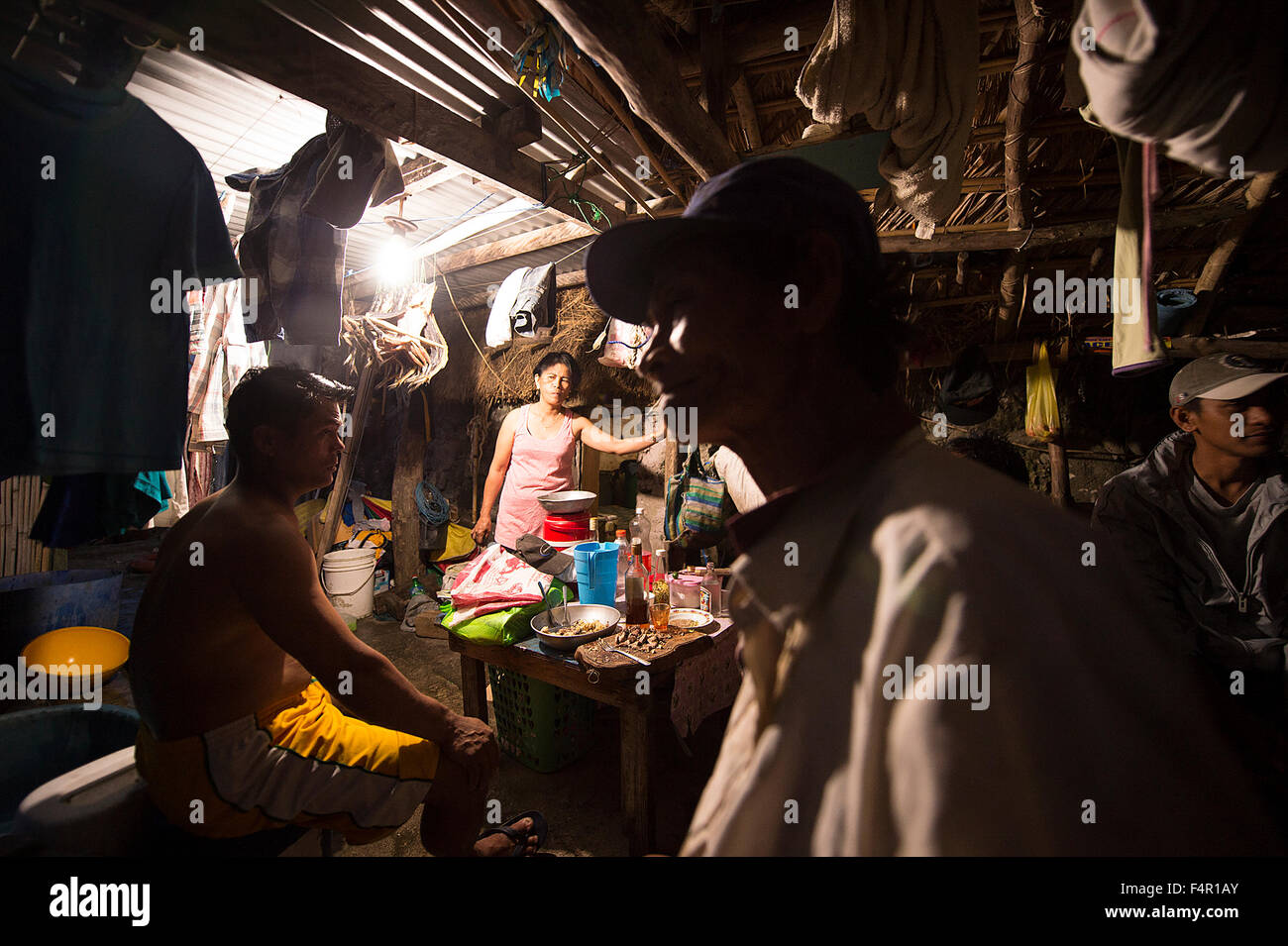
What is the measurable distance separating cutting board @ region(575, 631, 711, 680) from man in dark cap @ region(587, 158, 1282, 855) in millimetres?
1651

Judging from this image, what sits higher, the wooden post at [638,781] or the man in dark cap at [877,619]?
the man in dark cap at [877,619]

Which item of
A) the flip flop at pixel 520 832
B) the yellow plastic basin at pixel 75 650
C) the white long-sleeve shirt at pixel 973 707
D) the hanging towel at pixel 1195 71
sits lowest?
the flip flop at pixel 520 832

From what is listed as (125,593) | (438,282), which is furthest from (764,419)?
(125,593)

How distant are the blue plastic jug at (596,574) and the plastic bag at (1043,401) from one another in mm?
5620

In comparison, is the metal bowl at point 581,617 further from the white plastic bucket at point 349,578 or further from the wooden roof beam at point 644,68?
the white plastic bucket at point 349,578

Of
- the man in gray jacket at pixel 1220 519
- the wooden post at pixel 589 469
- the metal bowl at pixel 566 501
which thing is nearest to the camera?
the man in gray jacket at pixel 1220 519

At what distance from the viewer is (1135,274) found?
1716 millimetres

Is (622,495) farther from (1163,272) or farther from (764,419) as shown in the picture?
(764,419)

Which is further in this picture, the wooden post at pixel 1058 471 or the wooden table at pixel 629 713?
the wooden post at pixel 1058 471

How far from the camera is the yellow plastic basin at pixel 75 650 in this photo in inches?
158

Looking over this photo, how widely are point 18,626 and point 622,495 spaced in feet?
21.9

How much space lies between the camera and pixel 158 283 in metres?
2.11

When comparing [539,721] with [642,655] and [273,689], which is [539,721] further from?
[273,689]
